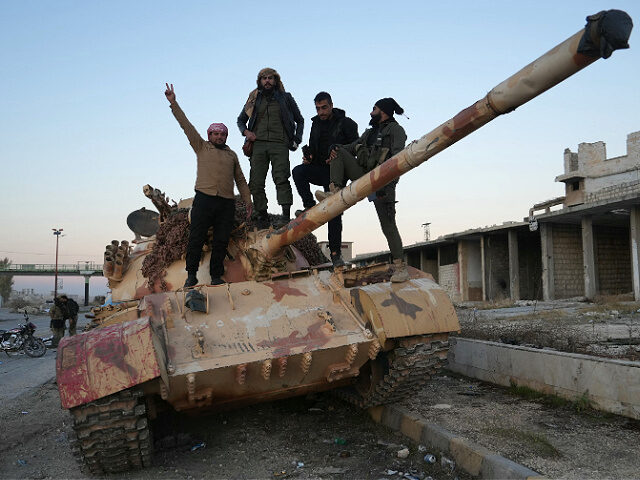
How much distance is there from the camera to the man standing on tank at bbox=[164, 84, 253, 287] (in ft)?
19.4

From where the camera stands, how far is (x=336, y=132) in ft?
23.3

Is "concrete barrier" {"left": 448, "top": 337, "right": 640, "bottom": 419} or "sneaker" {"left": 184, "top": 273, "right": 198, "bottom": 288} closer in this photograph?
"concrete barrier" {"left": 448, "top": 337, "right": 640, "bottom": 419}

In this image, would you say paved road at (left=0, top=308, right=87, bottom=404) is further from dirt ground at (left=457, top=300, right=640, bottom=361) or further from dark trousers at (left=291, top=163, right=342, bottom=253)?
dirt ground at (left=457, top=300, right=640, bottom=361)

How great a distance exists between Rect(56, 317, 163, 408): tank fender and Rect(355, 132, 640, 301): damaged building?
16.6 metres

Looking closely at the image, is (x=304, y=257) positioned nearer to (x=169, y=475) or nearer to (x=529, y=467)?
(x=169, y=475)

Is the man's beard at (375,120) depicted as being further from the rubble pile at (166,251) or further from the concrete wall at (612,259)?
the concrete wall at (612,259)

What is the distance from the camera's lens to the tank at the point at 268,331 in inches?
157

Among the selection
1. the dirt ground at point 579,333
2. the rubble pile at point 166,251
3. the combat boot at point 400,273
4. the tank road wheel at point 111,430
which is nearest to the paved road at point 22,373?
the rubble pile at point 166,251

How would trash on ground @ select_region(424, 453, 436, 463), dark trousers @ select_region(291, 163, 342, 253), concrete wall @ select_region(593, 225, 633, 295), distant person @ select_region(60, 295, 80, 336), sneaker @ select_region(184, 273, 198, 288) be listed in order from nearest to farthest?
trash on ground @ select_region(424, 453, 436, 463) < sneaker @ select_region(184, 273, 198, 288) < dark trousers @ select_region(291, 163, 342, 253) < distant person @ select_region(60, 295, 80, 336) < concrete wall @ select_region(593, 225, 633, 295)

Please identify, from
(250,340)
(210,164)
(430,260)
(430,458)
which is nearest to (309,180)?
(210,164)

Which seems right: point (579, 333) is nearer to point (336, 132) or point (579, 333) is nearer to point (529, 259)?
point (336, 132)

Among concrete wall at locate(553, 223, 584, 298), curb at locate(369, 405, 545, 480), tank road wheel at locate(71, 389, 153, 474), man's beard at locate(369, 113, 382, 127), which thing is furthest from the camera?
concrete wall at locate(553, 223, 584, 298)

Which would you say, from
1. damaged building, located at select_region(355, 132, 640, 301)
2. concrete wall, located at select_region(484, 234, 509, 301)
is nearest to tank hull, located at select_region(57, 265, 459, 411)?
damaged building, located at select_region(355, 132, 640, 301)

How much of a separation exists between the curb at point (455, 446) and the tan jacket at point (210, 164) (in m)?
2.89
